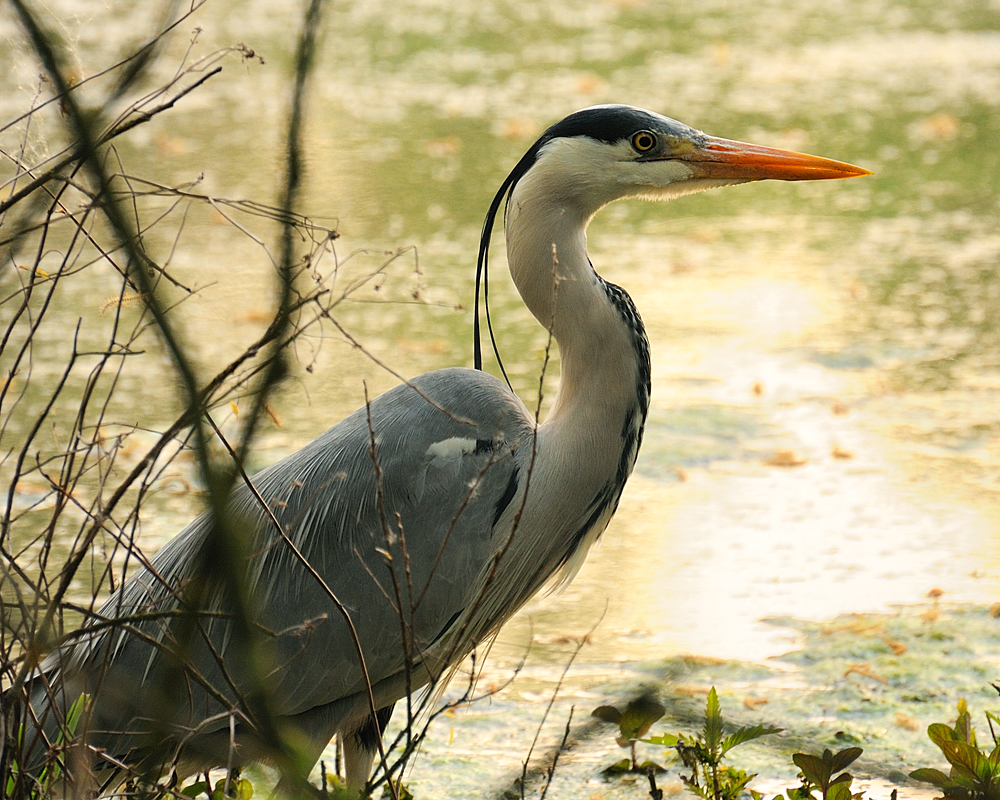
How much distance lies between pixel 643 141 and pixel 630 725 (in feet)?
4.48

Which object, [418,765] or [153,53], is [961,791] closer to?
[418,765]

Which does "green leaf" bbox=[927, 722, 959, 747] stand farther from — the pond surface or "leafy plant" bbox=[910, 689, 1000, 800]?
the pond surface

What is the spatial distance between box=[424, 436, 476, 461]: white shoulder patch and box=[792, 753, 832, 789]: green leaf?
3.07 feet

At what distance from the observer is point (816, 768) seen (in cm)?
236

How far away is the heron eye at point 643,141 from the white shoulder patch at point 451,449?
84 centimetres

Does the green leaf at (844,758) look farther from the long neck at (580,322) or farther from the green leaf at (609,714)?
the long neck at (580,322)

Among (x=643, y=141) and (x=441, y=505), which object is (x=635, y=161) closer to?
(x=643, y=141)

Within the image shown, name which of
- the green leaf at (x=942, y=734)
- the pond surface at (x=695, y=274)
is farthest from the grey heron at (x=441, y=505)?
the green leaf at (x=942, y=734)

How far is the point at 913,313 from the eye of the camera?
6.05 m

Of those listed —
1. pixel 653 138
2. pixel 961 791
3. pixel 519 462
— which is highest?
pixel 653 138

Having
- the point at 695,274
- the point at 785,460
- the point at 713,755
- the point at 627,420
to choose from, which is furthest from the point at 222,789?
the point at 695,274

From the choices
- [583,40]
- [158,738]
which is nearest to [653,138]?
[158,738]

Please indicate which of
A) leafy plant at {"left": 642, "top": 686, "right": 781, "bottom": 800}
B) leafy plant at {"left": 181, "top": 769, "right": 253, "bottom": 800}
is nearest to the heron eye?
leafy plant at {"left": 642, "top": 686, "right": 781, "bottom": 800}

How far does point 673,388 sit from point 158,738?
4.60 meters
